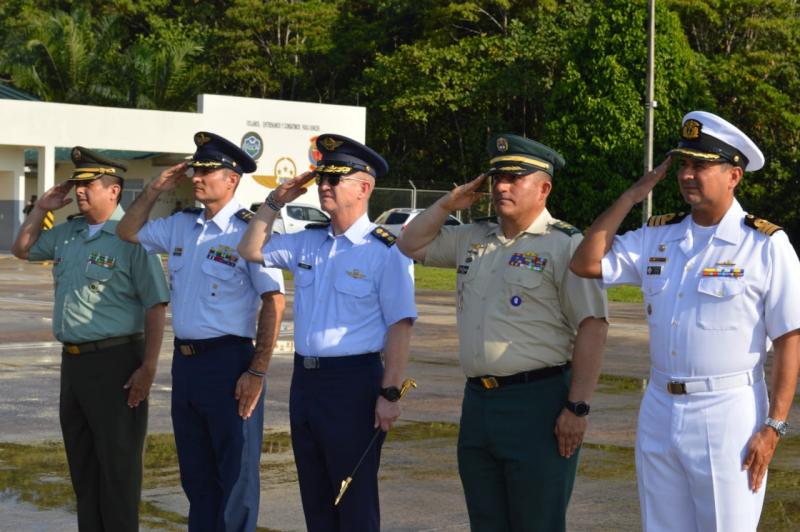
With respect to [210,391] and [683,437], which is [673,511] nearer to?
[683,437]

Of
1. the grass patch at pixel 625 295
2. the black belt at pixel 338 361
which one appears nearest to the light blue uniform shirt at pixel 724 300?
the black belt at pixel 338 361

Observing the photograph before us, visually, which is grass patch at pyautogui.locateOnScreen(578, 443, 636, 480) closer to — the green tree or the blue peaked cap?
the blue peaked cap

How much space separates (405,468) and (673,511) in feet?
13.9

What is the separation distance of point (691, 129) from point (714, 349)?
790mm

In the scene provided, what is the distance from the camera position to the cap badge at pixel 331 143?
219 inches

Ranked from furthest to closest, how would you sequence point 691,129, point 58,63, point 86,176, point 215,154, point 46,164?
1. point 58,63
2. point 46,164
3. point 86,176
4. point 215,154
5. point 691,129

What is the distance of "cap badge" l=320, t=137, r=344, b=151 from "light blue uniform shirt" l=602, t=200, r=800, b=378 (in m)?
1.62

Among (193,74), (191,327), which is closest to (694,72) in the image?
(193,74)

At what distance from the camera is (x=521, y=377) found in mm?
4902

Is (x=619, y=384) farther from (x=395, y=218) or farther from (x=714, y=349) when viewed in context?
(x=395, y=218)

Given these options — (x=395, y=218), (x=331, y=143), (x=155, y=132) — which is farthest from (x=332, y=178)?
(x=155, y=132)

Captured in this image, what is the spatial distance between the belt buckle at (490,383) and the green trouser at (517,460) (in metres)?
0.02

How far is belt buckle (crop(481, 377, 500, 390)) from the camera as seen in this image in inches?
194

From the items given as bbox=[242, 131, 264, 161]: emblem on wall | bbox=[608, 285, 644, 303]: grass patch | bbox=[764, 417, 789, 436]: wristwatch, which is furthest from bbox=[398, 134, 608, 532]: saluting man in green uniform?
bbox=[242, 131, 264, 161]: emblem on wall
